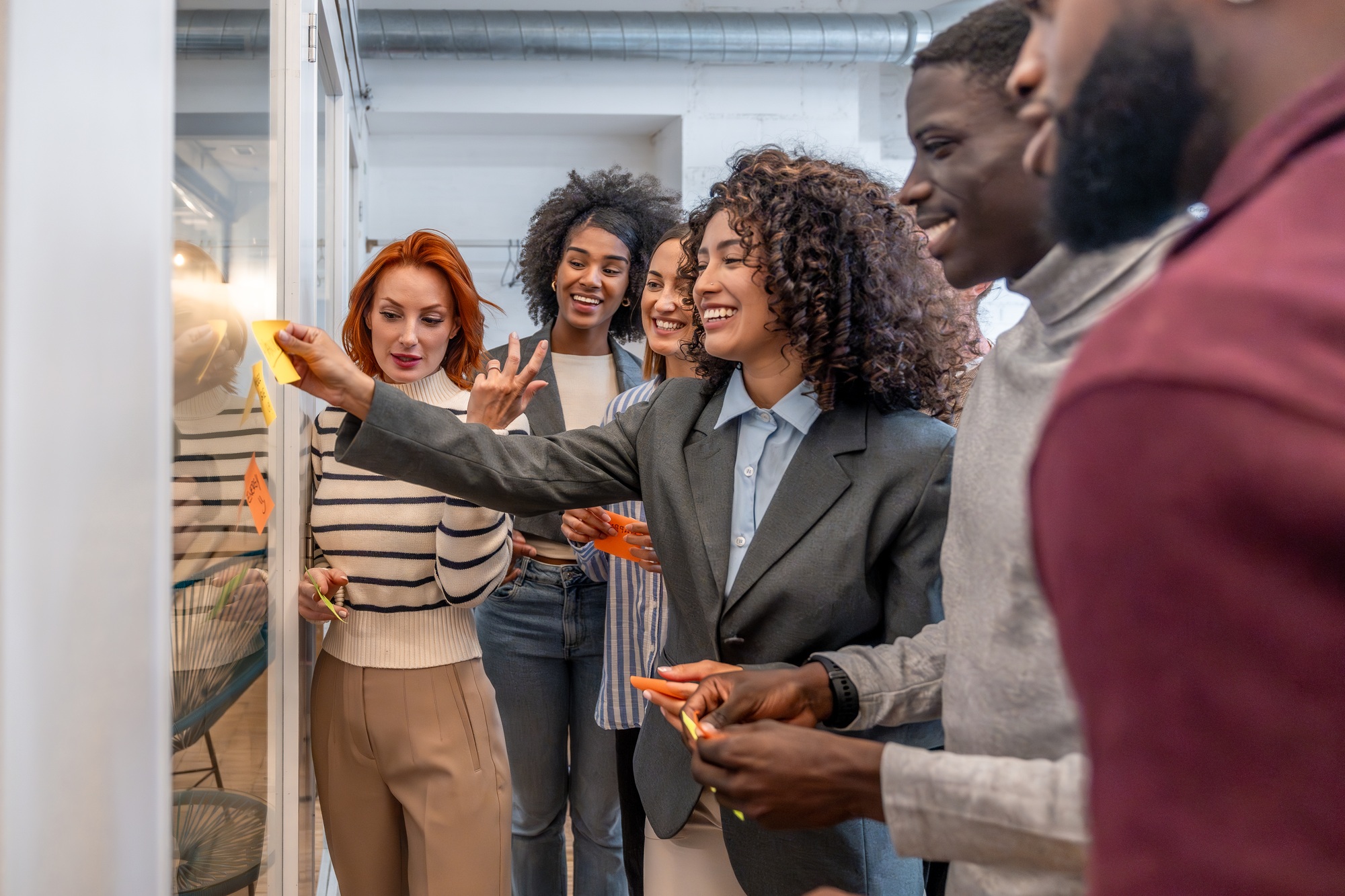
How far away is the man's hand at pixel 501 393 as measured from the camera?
66.5 inches

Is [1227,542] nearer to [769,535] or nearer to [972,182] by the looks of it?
[972,182]

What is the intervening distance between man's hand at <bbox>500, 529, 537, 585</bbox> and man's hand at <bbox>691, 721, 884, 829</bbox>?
1.41m

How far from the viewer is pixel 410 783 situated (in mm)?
1756

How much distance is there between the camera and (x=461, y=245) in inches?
229

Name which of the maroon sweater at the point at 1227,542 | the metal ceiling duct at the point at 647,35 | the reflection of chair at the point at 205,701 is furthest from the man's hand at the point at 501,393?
the metal ceiling duct at the point at 647,35

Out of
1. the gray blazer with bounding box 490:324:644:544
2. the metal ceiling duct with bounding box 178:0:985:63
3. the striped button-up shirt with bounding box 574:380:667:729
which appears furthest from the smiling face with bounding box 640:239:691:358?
the metal ceiling duct with bounding box 178:0:985:63

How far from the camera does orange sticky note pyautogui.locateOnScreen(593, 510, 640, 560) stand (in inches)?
74.5

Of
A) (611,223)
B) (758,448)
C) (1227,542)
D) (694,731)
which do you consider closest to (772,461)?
(758,448)

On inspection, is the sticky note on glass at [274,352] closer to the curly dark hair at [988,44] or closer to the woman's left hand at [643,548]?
the woman's left hand at [643,548]

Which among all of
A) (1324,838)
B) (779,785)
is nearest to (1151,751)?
(1324,838)

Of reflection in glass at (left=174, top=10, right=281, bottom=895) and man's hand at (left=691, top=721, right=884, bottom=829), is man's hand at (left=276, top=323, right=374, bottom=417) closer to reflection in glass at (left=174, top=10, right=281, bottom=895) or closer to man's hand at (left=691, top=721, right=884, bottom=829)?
reflection in glass at (left=174, top=10, right=281, bottom=895)

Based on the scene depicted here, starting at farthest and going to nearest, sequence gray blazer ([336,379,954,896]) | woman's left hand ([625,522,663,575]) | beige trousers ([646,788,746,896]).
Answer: woman's left hand ([625,522,663,575]), beige trousers ([646,788,746,896]), gray blazer ([336,379,954,896])

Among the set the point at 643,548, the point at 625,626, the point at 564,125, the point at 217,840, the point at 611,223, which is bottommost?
the point at 217,840

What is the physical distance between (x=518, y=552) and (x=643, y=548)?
22.5 inches
